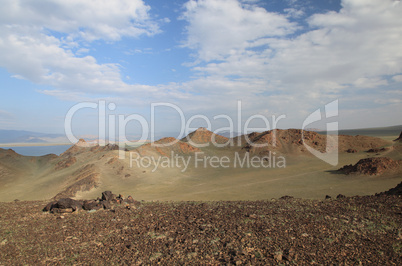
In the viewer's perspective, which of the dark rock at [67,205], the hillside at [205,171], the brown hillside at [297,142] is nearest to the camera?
the dark rock at [67,205]

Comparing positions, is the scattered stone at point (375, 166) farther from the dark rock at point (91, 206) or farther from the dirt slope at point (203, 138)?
the dirt slope at point (203, 138)

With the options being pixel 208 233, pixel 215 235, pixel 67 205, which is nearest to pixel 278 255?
pixel 215 235

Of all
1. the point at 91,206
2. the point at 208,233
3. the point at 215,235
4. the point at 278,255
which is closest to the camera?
the point at 278,255

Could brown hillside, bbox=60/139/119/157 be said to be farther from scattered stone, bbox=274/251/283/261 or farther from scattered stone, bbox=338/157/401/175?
scattered stone, bbox=274/251/283/261

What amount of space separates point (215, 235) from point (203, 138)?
48469 mm

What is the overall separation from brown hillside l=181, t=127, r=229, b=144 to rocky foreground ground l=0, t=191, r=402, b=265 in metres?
44.0

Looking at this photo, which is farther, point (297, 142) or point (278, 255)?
point (297, 142)

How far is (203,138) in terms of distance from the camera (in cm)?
5425

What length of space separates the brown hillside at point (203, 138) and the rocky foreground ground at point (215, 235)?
44.0 meters

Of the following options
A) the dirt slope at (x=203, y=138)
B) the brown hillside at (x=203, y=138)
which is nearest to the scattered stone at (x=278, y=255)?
the dirt slope at (x=203, y=138)

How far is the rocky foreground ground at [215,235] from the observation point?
15.7ft

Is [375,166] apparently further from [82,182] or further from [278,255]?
[82,182]

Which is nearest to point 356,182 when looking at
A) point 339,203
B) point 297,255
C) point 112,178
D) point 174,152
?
point 339,203

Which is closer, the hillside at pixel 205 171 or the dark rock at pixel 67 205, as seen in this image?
the dark rock at pixel 67 205
